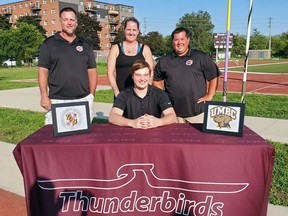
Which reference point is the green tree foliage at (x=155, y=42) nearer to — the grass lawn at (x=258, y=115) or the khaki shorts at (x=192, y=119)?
the grass lawn at (x=258, y=115)

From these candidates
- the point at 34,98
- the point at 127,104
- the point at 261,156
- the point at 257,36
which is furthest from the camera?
the point at 257,36

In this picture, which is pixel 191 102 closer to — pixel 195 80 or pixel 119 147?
pixel 195 80

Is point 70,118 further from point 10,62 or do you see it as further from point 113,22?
point 113,22

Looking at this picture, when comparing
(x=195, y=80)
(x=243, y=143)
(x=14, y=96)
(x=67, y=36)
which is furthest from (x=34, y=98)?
(x=243, y=143)

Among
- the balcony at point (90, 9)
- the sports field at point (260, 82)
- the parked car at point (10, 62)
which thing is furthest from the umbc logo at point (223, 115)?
the balcony at point (90, 9)

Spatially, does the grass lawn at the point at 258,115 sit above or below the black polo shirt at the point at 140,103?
below

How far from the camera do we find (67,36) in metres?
3.66

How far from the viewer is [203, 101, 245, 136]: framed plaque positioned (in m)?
2.58

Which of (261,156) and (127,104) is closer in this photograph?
(261,156)

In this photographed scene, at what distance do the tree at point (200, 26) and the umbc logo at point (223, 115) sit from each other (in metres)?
84.0

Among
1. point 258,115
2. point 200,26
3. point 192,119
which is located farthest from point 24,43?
point 200,26

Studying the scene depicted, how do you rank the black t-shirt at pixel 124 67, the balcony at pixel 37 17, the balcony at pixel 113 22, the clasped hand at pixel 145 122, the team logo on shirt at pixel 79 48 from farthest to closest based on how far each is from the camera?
the balcony at pixel 113 22, the balcony at pixel 37 17, the black t-shirt at pixel 124 67, the team logo on shirt at pixel 79 48, the clasped hand at pixel 145 122

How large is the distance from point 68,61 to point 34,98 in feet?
27.5

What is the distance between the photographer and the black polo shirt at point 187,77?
3.52 m
